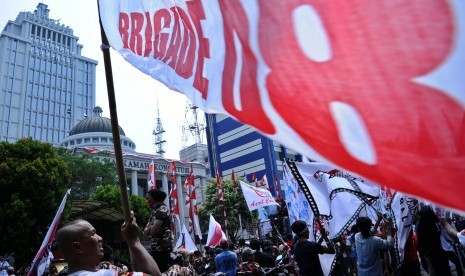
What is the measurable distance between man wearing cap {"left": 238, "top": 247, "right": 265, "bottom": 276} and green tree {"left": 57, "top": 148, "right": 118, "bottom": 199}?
27982 millimetres

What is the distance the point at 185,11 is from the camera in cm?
302

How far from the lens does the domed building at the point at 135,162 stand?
5288 cm

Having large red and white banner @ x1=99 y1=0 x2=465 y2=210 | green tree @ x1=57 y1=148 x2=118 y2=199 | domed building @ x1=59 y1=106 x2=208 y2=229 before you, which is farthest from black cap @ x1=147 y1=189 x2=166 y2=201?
domed building @ x1=59 y1=106 x2=208 y2=229

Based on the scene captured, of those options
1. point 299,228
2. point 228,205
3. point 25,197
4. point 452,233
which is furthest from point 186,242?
point 228,205

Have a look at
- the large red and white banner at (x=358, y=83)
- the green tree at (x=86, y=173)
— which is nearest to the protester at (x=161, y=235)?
the large red and white banner at (x=358, y=83)

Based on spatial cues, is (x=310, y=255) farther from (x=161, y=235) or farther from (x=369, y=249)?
(x=161, y=235)

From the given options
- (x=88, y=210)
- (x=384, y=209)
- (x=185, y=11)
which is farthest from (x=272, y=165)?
(x=185, y=11)

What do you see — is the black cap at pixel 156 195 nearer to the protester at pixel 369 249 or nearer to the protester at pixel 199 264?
the protester at pixel 369 249

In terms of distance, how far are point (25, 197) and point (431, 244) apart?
19.3 m

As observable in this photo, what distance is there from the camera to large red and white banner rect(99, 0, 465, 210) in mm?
1245

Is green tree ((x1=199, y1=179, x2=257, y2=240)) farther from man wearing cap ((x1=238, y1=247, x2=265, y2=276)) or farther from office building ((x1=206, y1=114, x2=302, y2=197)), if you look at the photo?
man wearing cap ((x1=238, y1=247, x2=265, y2=276))

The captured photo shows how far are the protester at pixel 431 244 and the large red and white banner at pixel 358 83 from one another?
469 cm

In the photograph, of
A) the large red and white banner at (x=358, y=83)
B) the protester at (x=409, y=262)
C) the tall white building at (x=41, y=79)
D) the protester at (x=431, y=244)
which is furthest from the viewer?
the tall white building at (x=41, y=79)

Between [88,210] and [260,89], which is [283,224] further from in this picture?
[260,89]
